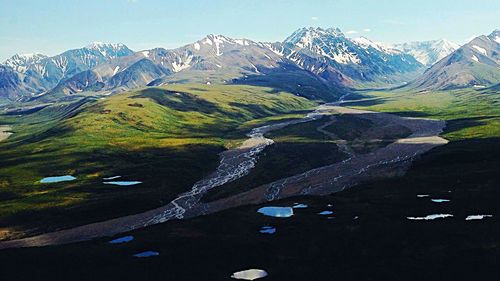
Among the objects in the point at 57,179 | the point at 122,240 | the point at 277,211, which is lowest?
the point at 277,211

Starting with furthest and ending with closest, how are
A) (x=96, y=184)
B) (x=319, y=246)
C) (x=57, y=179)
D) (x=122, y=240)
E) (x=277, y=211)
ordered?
1. (x=57, y=179)
2. (x=96, y=184)
3. (x=277, y=211)
4. (x=122, y=240)
5. (x=319, y=246)

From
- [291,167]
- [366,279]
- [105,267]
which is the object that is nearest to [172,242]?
[105,267]

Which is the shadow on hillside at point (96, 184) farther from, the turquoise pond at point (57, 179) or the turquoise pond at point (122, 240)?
the turquoise pond at point (122, 240)

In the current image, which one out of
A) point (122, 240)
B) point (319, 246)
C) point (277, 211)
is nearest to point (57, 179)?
point (122, 240)

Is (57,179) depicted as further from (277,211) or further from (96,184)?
(277,211)

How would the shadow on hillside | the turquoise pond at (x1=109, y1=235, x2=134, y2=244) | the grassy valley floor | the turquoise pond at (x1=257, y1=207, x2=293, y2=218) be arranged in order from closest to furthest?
the grassy valley floor → the turquoise pond at (x1=109, y1=235, x2=134, y2=244) → the turquoise pond at (x1=257, y1=207, x2=293, y2=218) → the shadow on hillside

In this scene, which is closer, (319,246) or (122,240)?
(319,246)

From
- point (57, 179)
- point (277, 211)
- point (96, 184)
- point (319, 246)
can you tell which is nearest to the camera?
point (319, 246)

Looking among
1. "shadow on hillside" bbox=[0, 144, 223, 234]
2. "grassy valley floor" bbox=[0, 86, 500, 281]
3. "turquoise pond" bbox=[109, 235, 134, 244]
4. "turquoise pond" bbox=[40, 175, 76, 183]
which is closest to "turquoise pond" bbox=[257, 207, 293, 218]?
"grassy valley floor" bbox=[0, 86, 500, 281]

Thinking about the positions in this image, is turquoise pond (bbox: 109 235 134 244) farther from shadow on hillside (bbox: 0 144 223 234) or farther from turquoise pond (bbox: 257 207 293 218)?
turquoise pond (bbox: 257 207 293 218)

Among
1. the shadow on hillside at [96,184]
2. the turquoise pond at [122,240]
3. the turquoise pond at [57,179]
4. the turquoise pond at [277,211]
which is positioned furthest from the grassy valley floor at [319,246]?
the turquoise pond at [57,179]

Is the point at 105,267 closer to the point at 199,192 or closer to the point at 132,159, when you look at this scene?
the point at 199,192
